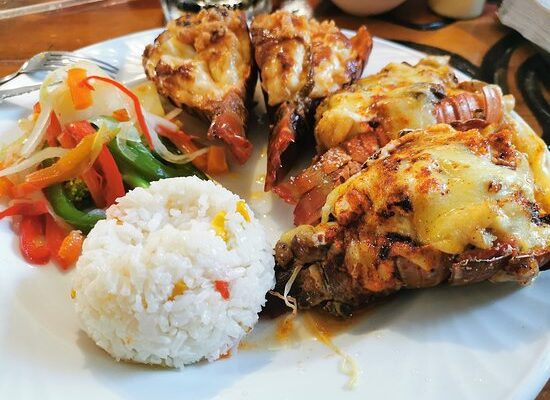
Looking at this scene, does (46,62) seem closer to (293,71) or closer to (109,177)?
(109,177)

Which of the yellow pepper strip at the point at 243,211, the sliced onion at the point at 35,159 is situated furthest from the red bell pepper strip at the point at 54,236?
the yellow pepper strip at the point at 243,211

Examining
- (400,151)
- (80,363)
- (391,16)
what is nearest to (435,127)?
(400,151)

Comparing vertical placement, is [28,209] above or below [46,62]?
below

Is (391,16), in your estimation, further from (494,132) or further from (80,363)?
(80,363)

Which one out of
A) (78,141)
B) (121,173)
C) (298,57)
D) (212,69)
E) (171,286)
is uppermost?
(298,57)

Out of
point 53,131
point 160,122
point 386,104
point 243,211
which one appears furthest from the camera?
point 160,122

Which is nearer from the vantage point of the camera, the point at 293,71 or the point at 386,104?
the point at 386,104

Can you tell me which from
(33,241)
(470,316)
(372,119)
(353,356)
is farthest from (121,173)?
(470,316)

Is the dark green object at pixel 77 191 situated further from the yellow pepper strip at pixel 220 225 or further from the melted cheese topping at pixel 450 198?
the melted cheese topping at pixel 450 198
